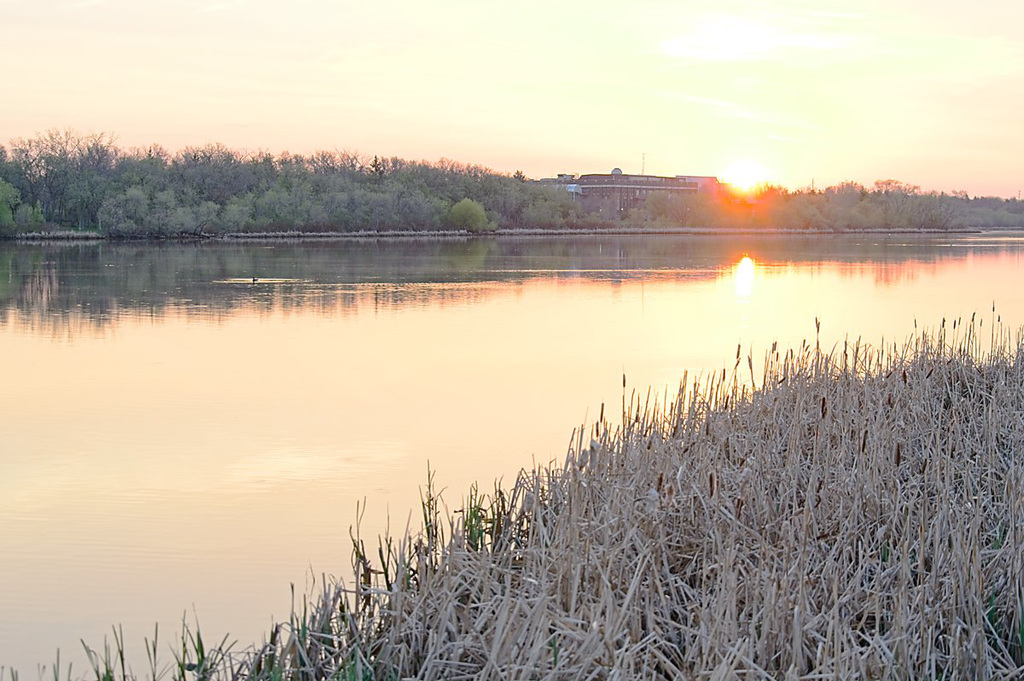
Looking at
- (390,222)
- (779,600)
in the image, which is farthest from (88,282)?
(390,222)

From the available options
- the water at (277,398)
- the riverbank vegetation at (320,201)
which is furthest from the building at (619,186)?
the water at (277,398)

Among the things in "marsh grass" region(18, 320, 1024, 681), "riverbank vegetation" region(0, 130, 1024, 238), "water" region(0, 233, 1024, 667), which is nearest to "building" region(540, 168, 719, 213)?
"riverbank vegetation" region(0, 130, 1024, 238)

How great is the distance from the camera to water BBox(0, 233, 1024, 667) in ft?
21.8

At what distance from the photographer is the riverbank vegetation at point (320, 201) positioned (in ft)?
225

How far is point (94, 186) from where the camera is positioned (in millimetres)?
72250

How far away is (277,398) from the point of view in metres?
12.3

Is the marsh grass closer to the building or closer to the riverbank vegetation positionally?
the riverbank vegetation

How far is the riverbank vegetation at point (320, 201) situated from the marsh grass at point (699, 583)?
61181 mm

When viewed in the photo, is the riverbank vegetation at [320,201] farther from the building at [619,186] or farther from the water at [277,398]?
the water at [277,398]

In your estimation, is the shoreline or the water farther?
the shoreline

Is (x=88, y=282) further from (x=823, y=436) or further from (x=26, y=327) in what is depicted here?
(x=823, y=436)

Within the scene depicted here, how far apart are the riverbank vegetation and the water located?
1590 inches

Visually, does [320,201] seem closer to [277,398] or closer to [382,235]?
[382,235]

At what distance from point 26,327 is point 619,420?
37.6 ft
